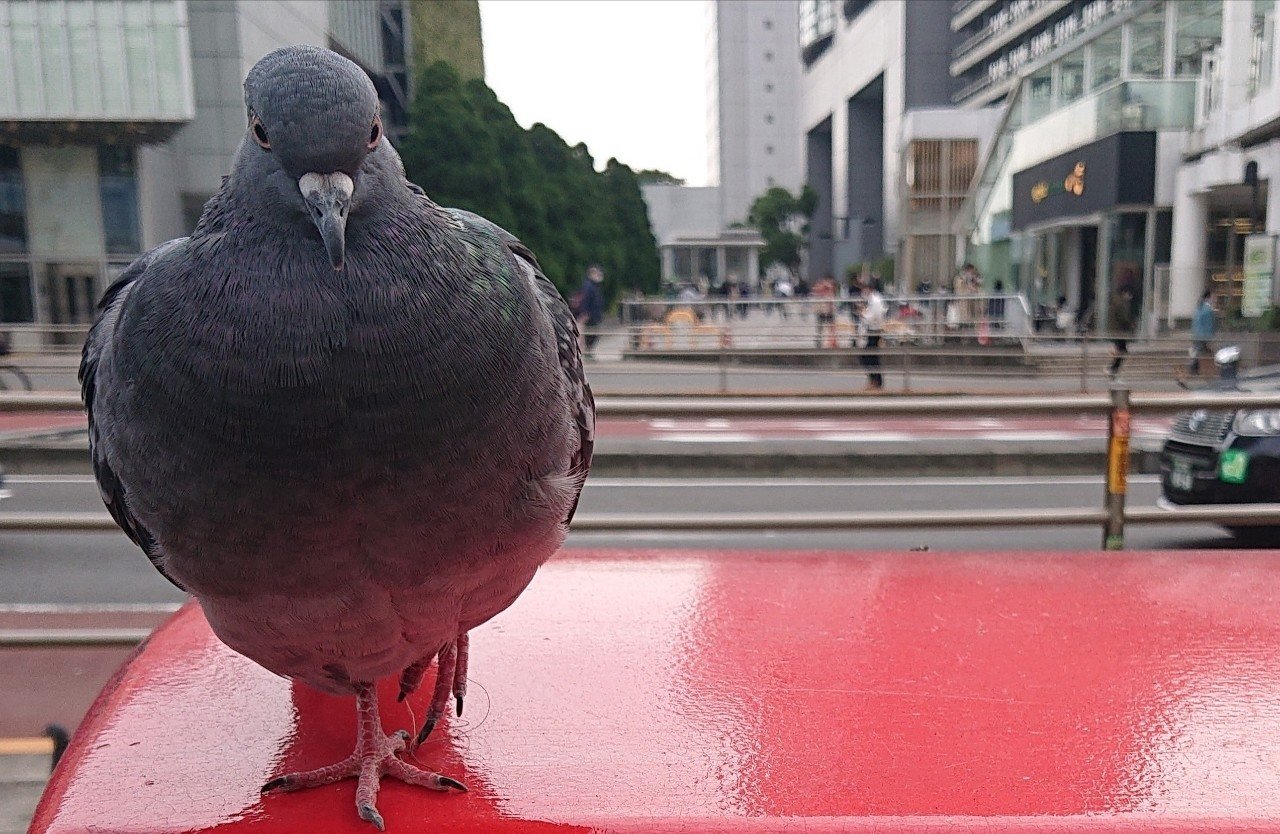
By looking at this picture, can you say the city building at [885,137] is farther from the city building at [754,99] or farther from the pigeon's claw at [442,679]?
the pigeon's claw at [442,679]

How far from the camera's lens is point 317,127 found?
1.18 meters

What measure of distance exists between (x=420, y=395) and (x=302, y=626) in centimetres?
41

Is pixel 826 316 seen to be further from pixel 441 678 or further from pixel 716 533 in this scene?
pixel 441 678

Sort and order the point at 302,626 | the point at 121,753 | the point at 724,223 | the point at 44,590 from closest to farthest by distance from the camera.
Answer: the point at 302,626, the point at 121,753, the point at 44,590, the point at 724,223

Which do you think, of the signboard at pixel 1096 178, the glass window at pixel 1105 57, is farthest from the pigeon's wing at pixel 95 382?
the glass window at pixel 1105 57

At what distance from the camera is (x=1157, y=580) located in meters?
2.71

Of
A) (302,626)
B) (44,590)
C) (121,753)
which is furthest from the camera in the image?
(44,590)

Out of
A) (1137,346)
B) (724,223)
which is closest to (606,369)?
(1137,346)

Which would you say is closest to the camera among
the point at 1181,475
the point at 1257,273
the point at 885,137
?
the point at 1181,475

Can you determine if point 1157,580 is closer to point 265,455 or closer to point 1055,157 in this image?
point 265,455

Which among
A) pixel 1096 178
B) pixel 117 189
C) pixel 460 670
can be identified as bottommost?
pixel 460 670

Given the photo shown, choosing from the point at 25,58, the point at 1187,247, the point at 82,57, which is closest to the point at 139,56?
the point at 82,57

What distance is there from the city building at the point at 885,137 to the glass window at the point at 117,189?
1072 inches

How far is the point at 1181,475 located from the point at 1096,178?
51.0ft
